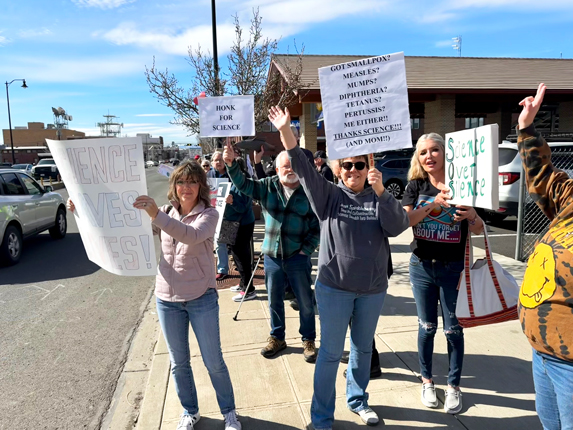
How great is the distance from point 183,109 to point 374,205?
7.59m

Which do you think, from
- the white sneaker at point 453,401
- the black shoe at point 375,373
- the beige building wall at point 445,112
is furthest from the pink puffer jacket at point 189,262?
the beige building wall at point 445,112

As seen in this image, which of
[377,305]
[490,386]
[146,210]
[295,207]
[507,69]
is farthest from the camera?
[507,69]

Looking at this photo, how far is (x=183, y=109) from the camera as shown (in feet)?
30.2

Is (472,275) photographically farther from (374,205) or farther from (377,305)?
(374,205)

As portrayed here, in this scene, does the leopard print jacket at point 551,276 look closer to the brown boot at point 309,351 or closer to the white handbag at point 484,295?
the white handbag at point 484,295

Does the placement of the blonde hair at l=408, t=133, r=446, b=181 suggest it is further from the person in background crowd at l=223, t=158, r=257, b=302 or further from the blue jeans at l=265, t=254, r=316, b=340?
the person in background crowd at l=223, t=158, r=257, b=302

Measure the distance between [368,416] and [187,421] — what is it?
1217 mm

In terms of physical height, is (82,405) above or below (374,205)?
below

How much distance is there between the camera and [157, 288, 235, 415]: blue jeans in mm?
2645

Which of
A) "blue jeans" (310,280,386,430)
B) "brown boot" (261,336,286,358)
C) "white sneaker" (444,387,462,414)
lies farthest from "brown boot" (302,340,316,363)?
"white sneaker" (444,387,462,414)

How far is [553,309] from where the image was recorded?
166 centimetres

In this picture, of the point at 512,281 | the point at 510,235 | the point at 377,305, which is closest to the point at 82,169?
the point at 377,305

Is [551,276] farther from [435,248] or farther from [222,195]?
[222,195]

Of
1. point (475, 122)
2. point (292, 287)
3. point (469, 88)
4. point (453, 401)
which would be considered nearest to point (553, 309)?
point (453, 401)
